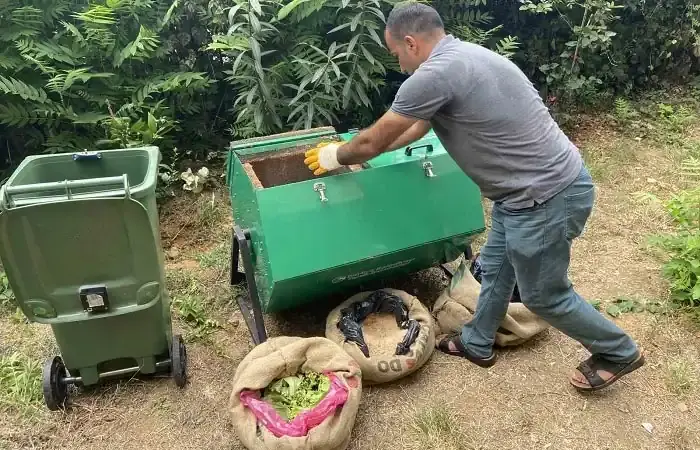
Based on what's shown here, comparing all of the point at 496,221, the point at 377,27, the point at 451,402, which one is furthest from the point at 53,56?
the point at 451,402

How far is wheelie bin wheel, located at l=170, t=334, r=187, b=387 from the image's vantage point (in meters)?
2.73

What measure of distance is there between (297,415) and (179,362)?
2.35 ft

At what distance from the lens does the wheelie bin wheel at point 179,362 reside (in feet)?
8.96

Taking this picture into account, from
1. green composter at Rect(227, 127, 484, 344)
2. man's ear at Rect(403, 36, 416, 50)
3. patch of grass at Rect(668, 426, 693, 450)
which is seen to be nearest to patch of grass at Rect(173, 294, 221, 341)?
green composter at Rect(227, 127, 484, 344)

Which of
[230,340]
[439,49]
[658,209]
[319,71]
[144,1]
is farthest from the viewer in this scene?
[658,209]

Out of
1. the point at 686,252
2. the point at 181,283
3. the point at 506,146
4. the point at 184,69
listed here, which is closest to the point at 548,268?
the point at 506,146

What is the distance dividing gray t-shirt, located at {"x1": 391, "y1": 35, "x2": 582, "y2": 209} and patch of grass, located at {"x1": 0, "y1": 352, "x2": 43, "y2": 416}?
2.16 meters

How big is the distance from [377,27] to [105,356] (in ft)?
9.03

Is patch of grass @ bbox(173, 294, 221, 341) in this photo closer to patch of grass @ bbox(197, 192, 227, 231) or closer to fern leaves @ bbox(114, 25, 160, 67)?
patch of grass @ bbox(197, 192, 227, 231)

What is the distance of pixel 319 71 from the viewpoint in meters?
3.87

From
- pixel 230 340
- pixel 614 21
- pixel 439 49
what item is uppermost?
pixel 439 49

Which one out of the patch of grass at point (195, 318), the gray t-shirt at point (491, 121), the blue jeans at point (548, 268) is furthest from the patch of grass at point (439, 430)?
the patch of grass at point (195, 318)

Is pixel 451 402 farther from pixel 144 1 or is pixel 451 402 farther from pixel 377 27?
pixel 144 1

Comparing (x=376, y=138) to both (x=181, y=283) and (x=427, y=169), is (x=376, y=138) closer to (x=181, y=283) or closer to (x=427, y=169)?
(x=427, y=169)
